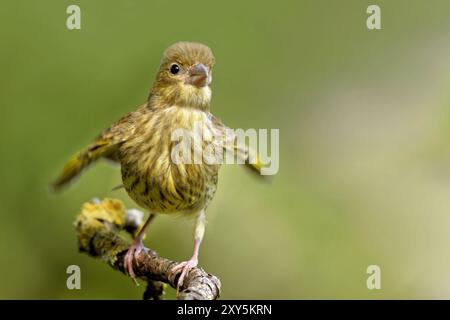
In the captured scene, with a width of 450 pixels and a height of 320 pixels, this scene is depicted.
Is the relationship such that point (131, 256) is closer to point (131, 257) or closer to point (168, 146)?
point (131, 257)

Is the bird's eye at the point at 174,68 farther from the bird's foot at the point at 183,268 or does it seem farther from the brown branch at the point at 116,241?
the bird's foot at the point at 183,268

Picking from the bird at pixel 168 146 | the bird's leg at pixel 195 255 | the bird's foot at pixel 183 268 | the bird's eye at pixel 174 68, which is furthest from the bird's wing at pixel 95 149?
the bird's foot at pixel 183 268

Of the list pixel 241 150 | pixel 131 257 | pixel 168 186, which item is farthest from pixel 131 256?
pixel 241 150

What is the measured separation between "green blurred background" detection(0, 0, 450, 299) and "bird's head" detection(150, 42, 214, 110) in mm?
776

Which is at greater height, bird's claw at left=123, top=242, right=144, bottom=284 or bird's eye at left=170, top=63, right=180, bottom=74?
bird's eye at left=170, top=63, right=180, bottom=74

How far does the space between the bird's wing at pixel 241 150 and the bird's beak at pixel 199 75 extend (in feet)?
0.98

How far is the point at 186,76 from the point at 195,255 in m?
0.92

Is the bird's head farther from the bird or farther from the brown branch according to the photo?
the brown branch

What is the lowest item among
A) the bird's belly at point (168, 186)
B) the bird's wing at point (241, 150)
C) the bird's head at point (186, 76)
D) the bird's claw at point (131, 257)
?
the bird's claw at point (131, 257)

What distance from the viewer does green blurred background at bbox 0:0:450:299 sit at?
4723 mm

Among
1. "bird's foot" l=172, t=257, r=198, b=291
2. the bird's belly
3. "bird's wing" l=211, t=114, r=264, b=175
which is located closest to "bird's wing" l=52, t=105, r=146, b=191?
the bird's belly

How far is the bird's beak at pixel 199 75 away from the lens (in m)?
3.88

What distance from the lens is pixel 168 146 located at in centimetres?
404

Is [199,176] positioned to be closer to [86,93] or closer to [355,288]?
[355,288]
